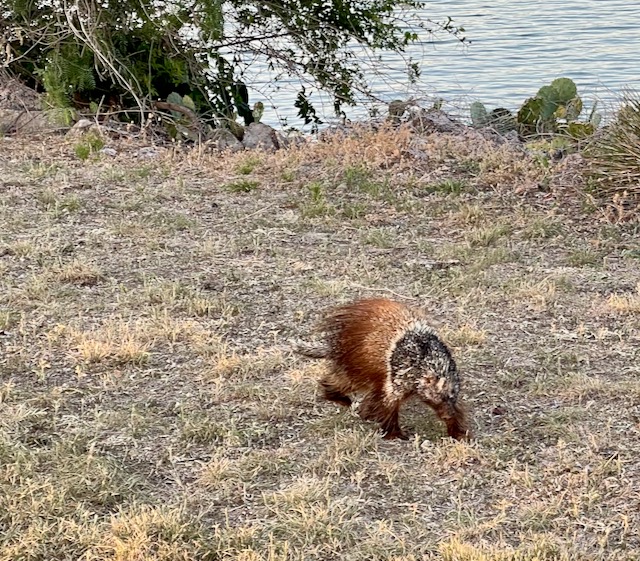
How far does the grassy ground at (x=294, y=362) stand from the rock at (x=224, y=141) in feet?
2.74

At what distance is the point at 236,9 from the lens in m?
9.70

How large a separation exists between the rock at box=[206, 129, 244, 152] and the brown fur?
457cm

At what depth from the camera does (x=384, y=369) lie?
398 cm

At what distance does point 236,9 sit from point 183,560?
7.32 metres

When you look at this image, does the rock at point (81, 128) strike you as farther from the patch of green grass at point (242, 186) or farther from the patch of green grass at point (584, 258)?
the patch of green grass at point (584, 258)

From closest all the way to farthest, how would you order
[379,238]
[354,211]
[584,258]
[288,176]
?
1. [584,258]
2. [379,238]
3. [354,211]
4. [288,176]

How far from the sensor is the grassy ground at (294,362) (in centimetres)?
334

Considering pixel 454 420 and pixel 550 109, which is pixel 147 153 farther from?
pixel 454 420

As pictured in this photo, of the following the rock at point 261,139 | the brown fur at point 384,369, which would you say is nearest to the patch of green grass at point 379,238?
the brown fur at point 384,369

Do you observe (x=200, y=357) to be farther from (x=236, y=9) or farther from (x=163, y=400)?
(x=236, y=9)

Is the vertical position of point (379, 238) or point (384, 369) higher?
point (384, 369)

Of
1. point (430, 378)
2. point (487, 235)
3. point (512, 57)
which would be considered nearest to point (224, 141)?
point (487, 235)

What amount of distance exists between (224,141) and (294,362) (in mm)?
4728

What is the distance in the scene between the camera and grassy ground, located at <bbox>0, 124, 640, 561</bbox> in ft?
11.0
